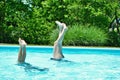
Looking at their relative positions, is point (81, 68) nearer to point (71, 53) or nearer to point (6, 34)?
point (71, 53)

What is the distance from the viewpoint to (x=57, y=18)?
22359 mm

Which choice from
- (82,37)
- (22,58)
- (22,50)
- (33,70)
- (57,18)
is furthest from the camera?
(57,18)

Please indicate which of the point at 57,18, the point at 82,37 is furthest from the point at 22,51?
the point at 57,18

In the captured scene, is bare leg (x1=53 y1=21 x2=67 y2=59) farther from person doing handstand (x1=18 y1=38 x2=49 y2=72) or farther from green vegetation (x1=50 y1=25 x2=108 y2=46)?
green vegetation (x1=50 y1=25 x2=108 y2=46)

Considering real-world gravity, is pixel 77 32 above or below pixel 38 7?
below

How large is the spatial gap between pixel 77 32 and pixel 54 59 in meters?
7.55

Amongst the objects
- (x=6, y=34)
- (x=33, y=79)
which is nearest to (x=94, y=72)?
(x=33, y=79)

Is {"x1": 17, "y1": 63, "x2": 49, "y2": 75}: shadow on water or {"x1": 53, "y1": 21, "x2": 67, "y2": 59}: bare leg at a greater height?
{"x1": 53, "y1": 21, "x2": 67, "y2": 59}: bare leg

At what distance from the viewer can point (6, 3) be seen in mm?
21609

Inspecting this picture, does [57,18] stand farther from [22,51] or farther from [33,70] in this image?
[33,70]

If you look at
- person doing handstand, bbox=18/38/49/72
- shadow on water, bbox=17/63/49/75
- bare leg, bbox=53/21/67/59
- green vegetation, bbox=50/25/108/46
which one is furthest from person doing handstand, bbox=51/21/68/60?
green vegetation, bbox=50/25/108/46

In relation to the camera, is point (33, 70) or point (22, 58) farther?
Answer: point (22, 58)

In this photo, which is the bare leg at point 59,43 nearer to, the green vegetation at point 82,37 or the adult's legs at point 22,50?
the adult's legs at point 22,50

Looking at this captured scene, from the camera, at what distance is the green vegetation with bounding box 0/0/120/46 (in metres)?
20.1
